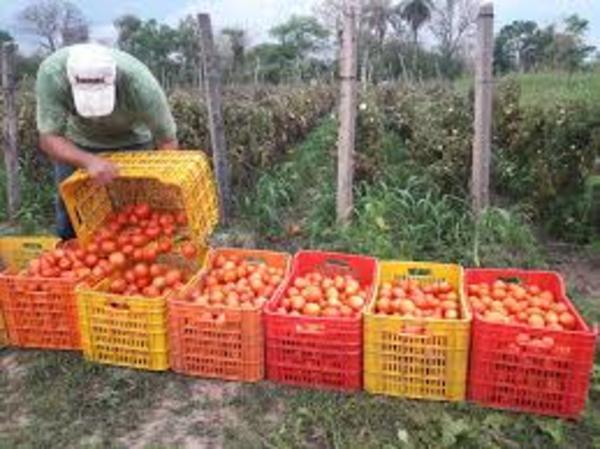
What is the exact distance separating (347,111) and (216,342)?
7.31 ft

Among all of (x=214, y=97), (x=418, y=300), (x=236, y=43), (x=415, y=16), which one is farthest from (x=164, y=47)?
Result: (x=418, y=300)

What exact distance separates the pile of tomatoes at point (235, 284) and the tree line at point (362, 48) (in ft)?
21.2

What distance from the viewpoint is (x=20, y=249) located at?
179 inches

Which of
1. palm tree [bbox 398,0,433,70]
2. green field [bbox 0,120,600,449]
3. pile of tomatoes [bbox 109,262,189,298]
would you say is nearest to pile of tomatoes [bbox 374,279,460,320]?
green field [bbox 0,120,600,449]

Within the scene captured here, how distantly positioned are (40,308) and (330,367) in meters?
1.68

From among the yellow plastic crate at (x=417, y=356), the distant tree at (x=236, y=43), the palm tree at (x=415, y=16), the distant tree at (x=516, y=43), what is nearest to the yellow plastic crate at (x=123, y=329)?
the yellow plastic crate at (x=417, y=356)

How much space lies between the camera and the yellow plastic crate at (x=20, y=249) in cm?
448

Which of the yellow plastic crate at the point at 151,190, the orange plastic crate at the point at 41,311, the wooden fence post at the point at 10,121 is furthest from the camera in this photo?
the wooden fence post at the point at 10,121

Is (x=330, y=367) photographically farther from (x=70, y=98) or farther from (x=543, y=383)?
(x=70, y=98)

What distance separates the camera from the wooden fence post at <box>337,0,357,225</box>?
4.96 meters

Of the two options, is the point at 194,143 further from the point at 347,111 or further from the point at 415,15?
the point at 415,15

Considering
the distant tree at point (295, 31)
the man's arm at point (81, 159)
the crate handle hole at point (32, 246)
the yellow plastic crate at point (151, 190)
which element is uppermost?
the distant tree at point (295, 31)

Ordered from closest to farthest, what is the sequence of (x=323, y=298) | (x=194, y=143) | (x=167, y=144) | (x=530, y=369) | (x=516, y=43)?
(x=530, y=369)
(x=323, y=298)
(x=167, y=144)
(x=194, y=143)
(x=516, y=43)

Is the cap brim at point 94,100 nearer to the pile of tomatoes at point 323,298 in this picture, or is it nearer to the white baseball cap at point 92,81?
the white baseball cap at point 92,81
